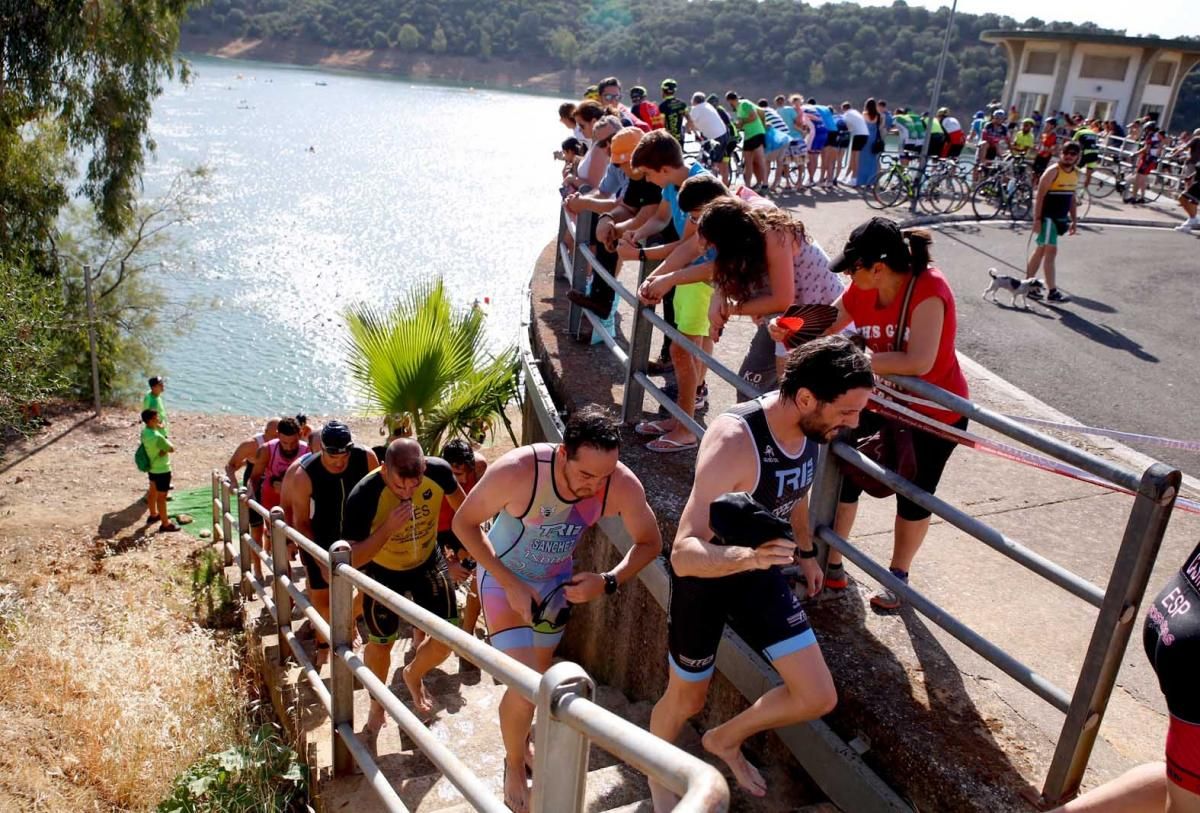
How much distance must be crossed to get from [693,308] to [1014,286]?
650 cm

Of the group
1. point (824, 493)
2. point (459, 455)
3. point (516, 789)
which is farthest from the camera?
point (459, 455)

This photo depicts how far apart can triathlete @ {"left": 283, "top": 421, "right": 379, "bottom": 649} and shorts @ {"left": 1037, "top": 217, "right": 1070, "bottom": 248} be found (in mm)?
8283

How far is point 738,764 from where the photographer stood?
3.36m

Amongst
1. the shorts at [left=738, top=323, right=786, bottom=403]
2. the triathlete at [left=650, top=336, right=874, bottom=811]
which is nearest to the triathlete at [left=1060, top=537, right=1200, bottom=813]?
the triathlete at [left=650, top=336, right=874, bottom=811]

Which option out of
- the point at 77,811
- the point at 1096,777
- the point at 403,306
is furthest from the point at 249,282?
the point at 1096,777

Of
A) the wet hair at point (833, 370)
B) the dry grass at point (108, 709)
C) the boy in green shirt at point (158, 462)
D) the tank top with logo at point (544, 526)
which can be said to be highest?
the wet hair at point (833, 370)

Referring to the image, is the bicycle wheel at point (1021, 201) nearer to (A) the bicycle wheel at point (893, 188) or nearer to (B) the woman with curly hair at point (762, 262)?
(A) the bicycle wheel at point (893, 188)

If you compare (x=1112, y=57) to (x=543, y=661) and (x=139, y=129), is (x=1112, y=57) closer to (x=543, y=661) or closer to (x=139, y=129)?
(x=139, y=129)

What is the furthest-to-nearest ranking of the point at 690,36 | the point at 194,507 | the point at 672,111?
the point at 690,36 < the point at 194,507 < the point at 672,111

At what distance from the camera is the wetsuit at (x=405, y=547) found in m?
4.86

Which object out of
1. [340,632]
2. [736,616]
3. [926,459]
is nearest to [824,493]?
[926,459]

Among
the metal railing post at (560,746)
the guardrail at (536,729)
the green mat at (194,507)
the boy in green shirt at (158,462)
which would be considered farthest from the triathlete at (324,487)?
the green mat at (194,507)

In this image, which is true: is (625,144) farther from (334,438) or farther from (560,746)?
(560,746)

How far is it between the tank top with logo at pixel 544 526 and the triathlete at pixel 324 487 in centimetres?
198
